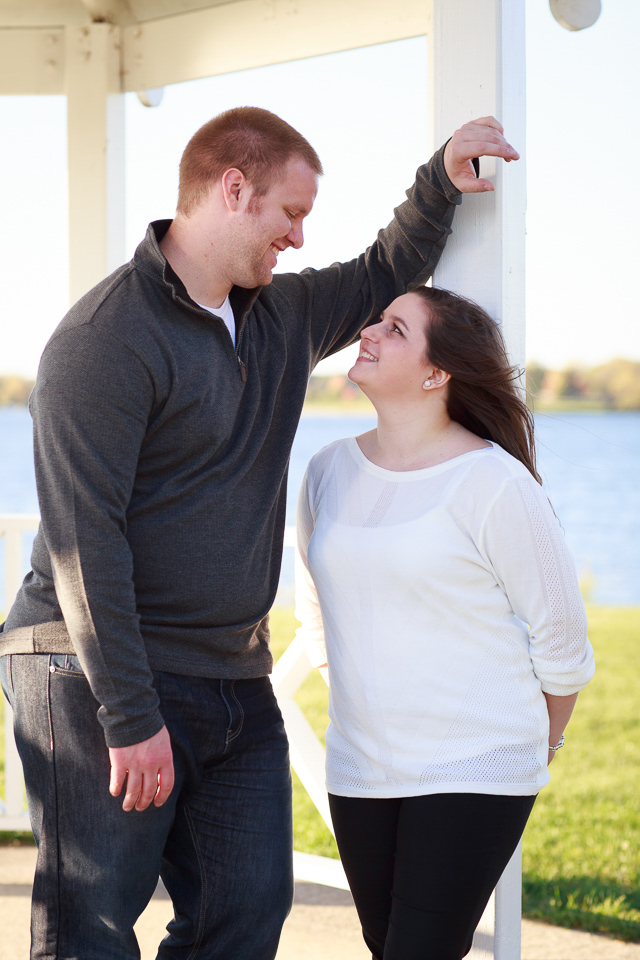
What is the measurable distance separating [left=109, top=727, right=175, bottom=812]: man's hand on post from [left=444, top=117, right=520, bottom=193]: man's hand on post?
4.11ft

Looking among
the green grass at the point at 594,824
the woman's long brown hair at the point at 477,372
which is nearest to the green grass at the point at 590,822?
the green grass at the point at 594,824

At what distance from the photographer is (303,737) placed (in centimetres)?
316

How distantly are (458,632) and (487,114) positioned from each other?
110 centimetres

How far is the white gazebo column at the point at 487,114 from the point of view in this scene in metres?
2.06

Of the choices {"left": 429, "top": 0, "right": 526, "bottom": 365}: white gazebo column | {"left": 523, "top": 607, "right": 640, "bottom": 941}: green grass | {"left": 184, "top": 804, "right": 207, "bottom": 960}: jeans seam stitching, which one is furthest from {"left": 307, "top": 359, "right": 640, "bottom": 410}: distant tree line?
{"left": 184, "top": 804, "right": 207, "bottom": 960}: jeans seam stitching

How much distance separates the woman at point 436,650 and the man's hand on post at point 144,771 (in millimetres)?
355

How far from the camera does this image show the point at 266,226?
1.89 meters

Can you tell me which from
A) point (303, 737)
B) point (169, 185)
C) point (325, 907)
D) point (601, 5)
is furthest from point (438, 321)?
point (169, 185)

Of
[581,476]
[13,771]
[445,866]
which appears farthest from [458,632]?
[581,476]

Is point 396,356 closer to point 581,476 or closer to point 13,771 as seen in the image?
point 13,771

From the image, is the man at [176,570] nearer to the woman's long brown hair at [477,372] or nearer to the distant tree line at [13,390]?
the woman's long brown hair at [477,372]

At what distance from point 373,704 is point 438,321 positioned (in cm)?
77

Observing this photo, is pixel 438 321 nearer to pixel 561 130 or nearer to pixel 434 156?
pixel 434 156

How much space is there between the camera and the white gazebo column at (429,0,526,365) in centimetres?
206
